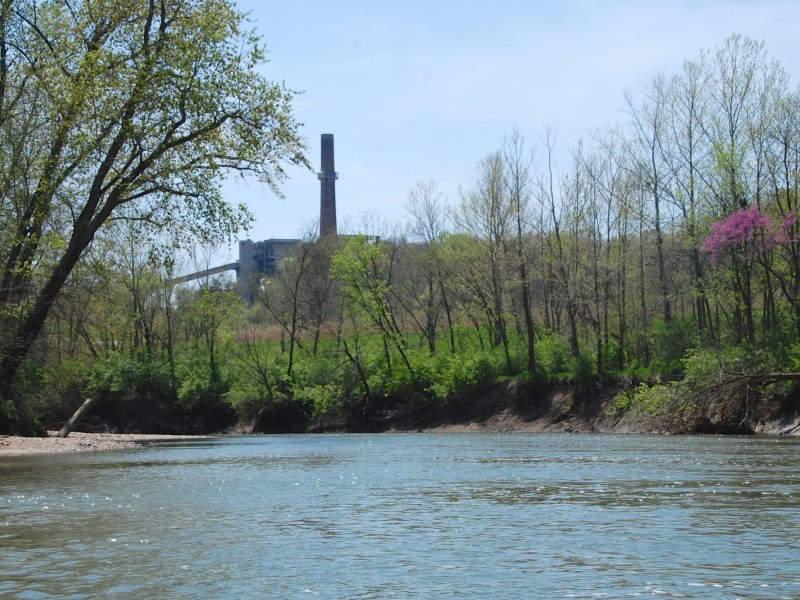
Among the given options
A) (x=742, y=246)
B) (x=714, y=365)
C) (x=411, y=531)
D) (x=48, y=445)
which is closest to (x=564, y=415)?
(x=742, y=246)

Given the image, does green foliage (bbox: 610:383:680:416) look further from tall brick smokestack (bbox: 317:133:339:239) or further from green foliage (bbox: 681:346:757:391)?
tall brick smokestack (bbox: 317:133:339:239)

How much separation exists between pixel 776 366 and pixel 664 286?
11.3 metres

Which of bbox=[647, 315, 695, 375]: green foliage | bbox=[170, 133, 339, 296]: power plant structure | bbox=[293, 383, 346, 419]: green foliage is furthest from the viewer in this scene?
bbox=[170, 133, 339, 296]: power plant structure

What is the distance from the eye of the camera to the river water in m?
8.89

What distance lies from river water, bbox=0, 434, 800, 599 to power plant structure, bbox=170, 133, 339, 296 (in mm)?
73298

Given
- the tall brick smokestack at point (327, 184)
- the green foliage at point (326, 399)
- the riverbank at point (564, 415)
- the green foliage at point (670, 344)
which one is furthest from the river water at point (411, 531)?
the tall brick smokestack at point (327, 184)

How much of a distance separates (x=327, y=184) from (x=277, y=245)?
62.9 feet

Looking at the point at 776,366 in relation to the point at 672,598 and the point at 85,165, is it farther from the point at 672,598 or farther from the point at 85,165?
the point at 672,598

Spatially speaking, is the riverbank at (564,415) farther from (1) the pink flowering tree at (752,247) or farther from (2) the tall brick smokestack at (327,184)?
(2) the tall brick smokestack at (327,184)

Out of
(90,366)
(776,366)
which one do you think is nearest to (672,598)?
(776,366)

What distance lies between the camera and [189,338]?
72.7m

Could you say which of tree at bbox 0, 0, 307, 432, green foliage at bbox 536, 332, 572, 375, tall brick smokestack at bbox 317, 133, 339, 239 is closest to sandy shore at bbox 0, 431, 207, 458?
tree at bbox 0, 0, 307, 432

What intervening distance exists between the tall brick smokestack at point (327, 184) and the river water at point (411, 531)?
93745 millimetres

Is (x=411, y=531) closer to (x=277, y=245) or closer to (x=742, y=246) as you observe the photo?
(x=742, y=246)
